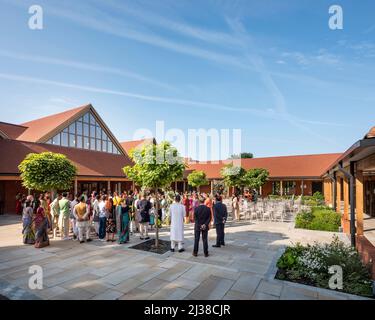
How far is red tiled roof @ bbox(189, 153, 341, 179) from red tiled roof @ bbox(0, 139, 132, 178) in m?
13.6

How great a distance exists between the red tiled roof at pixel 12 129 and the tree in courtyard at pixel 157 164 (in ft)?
62.6

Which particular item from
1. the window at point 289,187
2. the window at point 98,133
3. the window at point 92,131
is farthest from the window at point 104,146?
the window at point 289,187

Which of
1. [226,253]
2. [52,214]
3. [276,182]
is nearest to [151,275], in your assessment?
[226,253]

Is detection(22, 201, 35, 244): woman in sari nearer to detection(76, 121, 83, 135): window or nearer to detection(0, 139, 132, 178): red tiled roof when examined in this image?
detection(0, 139, 132, 178): red tiled roof

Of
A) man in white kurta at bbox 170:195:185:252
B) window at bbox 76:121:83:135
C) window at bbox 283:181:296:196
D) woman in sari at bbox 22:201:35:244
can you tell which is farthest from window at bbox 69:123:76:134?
window at bbox 283:181:296:196

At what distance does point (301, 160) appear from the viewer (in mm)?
29094

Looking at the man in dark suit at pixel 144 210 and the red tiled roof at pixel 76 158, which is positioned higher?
the red tiled roof at pixel 76 158

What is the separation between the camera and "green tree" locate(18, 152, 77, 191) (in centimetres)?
966

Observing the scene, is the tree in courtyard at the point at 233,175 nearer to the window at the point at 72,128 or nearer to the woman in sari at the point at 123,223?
the woman in sari at the point at 123,223

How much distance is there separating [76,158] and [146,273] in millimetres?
15777

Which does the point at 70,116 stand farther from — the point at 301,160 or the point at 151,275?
the point at 301,160

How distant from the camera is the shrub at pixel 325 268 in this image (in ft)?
15.7

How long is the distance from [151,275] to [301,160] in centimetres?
2800

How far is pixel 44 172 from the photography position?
984 centimetres
